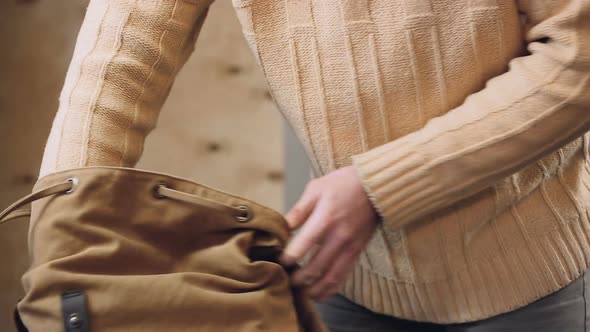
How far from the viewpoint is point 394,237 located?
2.28 ft

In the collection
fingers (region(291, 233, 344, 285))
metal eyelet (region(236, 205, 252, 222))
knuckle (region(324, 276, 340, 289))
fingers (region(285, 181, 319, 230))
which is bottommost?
knuckle (region(324, 276, 340, 289))

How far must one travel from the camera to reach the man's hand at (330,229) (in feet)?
1.87

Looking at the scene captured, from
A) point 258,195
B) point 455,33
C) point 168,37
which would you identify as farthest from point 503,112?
point 258,195

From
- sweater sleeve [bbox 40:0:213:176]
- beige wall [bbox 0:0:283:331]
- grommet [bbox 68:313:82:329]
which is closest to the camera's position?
grommet [bbox 68:313:82:329]

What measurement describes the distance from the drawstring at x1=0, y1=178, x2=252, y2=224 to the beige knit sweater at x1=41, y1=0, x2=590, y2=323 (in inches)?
2.1

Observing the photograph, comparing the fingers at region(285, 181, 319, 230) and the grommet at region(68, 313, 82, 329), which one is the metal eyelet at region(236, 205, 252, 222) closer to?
the fingers at region(285, 181, 319, 230)

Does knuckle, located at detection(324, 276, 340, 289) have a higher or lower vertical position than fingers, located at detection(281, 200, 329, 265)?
lower

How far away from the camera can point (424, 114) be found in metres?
0.65

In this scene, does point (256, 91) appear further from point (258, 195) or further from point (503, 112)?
point (503, 112)

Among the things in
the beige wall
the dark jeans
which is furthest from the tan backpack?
the beige wall

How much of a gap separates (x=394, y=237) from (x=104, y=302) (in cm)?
32

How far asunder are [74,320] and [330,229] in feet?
0.75

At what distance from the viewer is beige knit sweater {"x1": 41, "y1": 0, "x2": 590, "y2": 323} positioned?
0.58 metres

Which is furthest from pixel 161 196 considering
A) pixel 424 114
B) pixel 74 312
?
pixel 424 114
